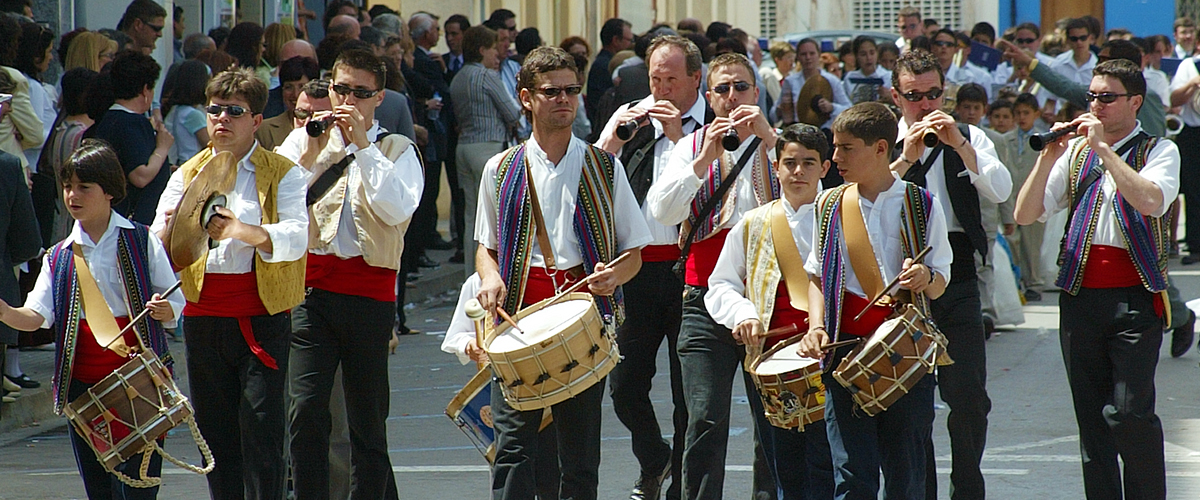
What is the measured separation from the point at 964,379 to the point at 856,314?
1.14 m

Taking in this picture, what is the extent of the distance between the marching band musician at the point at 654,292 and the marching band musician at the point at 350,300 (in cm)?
111

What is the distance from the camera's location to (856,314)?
561 cm

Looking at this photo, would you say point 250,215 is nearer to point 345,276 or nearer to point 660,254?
point 345,276

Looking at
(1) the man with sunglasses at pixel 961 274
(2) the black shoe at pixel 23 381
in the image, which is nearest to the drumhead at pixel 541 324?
(1) the man with sunglasses at pixel 961 274

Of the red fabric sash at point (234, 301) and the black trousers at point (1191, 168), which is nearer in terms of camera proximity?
the red fabric sash at point (234, 301)

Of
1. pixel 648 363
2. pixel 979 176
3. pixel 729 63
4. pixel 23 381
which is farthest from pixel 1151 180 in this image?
pixel 23 381

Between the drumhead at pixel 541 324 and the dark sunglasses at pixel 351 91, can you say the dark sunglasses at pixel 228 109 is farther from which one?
the drumhead at pixel 541 324

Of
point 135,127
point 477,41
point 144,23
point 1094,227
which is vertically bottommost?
point 1094,227

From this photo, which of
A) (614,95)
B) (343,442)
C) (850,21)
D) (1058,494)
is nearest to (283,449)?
(343,442)

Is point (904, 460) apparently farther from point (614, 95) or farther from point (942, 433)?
point (614, 95)

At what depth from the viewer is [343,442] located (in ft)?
22.5

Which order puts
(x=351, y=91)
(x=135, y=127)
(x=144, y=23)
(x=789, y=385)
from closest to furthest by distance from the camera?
(x=789, y=385), (x=351, y=91), (x=135, y=127), (x=144, y=23)

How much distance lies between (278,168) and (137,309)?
29.8 inches

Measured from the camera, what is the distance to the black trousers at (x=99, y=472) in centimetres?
591
